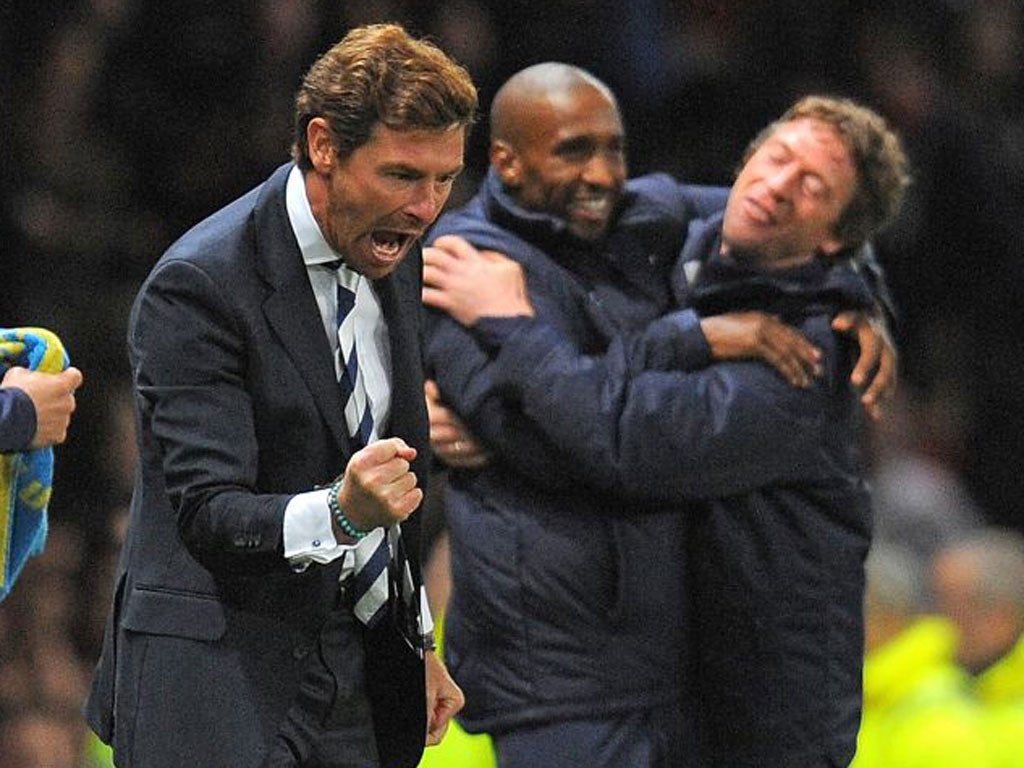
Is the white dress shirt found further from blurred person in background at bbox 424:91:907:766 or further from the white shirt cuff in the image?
blurred person in background at bbox 424:91:907:766

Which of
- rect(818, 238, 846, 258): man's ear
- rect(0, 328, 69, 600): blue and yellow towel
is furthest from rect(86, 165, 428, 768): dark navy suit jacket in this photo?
rect(818, 238, 846, 258): man's ear

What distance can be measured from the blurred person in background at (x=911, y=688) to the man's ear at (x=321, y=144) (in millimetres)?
2066

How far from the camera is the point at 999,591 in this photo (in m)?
5.68

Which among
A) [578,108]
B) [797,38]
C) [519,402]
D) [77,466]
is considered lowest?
[77,466]

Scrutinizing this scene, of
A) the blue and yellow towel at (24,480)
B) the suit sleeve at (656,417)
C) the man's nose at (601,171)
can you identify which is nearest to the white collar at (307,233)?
the blue and yellow towel at (24,480)

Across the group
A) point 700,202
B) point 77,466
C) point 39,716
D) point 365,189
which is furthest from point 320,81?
point 77,466

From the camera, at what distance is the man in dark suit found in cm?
323

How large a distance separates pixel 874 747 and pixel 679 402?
1233 millimetres

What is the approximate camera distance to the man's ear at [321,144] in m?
3.30

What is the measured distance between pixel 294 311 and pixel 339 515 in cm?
33

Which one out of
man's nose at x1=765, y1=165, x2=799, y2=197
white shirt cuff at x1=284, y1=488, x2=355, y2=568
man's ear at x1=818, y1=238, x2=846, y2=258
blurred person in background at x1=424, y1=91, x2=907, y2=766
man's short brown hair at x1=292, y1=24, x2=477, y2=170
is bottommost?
blurred person in background at x1=424, y1=91, x2=907, y2=766

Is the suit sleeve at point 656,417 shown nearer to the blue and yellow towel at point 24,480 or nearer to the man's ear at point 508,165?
the man's ear at point 508,165

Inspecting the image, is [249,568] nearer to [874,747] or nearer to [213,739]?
[213,739]

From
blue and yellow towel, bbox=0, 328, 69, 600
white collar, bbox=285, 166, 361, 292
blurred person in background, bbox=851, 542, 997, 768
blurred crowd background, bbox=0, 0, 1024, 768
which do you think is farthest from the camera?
blurred crowd background, bbox=0, 0, 1024, 768
